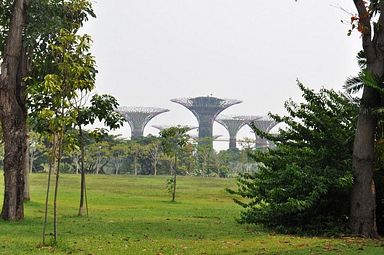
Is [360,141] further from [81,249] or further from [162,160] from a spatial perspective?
[162,160]

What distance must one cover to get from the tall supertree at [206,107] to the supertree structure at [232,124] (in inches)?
90.2

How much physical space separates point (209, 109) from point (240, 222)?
12365 cm

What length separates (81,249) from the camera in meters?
11.3

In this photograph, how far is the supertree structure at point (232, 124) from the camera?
135 meters

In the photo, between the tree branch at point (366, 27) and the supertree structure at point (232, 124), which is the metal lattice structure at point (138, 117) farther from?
the tree branch at point (366, 27)

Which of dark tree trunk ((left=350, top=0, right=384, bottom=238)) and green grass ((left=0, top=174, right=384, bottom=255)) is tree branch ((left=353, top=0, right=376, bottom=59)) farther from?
green grass ((left=0, top=174, right=384, bottom=255))

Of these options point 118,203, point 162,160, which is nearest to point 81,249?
point 118,203

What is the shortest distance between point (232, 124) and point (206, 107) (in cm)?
827

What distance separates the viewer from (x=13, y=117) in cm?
1706

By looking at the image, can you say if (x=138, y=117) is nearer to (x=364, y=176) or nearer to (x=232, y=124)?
(x=232, y=124)

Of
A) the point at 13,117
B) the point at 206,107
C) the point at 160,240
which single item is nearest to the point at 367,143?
the point at 160,240

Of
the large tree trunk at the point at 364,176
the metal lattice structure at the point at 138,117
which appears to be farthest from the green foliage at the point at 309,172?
the metal lattice structure at the point at 138,117

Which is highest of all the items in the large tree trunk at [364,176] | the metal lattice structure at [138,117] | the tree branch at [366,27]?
the metal lattice structure at [138,117]

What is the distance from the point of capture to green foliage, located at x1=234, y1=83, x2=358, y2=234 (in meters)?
15.6
